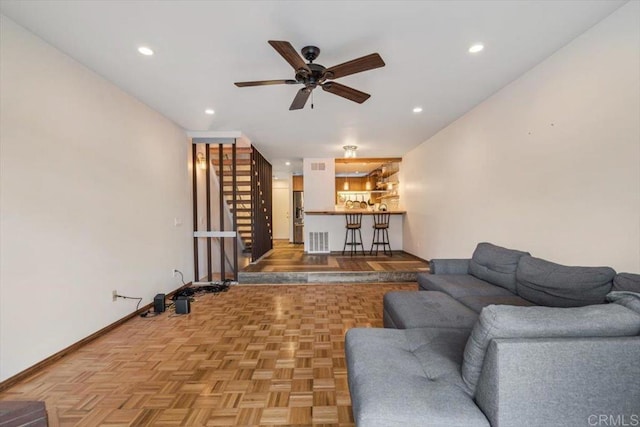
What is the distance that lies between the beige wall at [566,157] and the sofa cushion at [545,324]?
126 cm

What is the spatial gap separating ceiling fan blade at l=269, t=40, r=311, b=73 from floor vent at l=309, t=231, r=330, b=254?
16.6 feet

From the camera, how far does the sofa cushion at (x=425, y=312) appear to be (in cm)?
192

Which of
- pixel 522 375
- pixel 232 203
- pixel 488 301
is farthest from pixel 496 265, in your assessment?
pixel 232 203

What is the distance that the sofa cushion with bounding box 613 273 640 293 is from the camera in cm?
162

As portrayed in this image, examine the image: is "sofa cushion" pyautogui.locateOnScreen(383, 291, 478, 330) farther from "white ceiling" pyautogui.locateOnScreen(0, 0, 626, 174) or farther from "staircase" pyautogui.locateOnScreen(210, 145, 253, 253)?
"staircase" pyautogui.locateOnScreen(210, 145, 253, 253)

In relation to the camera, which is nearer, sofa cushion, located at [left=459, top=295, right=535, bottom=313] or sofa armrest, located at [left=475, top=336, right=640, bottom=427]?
sofa armrest, located at [left=475, top=336, right=640, bottom=427]

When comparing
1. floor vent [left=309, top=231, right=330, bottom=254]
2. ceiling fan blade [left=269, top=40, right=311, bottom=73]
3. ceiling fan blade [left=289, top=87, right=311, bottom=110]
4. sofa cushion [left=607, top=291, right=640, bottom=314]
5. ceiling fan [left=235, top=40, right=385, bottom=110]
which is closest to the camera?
sofa cushion [left=607, top=291, right=640, bottom=314]

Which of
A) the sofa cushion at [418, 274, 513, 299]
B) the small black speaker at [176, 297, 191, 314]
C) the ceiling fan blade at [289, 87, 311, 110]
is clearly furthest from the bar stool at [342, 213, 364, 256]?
the ceiling fan blade at [289, 87, 311, 110]

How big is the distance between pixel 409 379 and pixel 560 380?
568 millimetres

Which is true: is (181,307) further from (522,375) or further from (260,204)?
(522,375)

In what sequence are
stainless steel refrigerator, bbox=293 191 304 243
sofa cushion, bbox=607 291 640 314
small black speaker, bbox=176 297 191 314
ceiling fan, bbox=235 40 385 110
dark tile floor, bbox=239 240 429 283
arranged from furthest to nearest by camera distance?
stainless steel refrigerator, bbox=293 191 304 243, dark tile floor, bbox=239 240 429 283, small black speaker, bbox=176 297 191 314, ceiling fan, bbox=235 40 385 110, sofa cushion, bbox=607 291 640 314

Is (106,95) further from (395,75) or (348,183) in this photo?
(348,183)

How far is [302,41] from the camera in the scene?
88.4 inches

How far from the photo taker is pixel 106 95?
2895 mm
